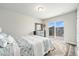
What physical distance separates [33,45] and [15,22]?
1.59 feet

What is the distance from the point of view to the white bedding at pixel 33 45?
1.29m

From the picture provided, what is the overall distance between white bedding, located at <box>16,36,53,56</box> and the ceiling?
382mm

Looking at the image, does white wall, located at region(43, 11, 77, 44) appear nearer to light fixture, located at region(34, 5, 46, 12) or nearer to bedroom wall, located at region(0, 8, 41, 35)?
light fixture, located at region(34, 5, 46, 12)

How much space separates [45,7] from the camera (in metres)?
1.28

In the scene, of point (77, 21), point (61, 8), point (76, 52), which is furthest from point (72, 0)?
point (76, 52)

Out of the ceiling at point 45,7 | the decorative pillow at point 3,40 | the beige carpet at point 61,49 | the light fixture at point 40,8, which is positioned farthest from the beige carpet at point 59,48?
the decorative pillow at point 3,40

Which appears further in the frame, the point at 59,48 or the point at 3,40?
the point at 59,48

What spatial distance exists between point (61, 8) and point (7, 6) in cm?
85

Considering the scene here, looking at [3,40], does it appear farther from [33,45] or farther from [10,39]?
[33,45]

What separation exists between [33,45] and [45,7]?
644 millimetres

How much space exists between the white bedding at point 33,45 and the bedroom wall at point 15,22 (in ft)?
0.43

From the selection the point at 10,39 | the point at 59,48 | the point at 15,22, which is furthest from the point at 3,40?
the point at 59,48

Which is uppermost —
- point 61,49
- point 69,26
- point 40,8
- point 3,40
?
point 40,8

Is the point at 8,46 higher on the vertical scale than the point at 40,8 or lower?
lower
